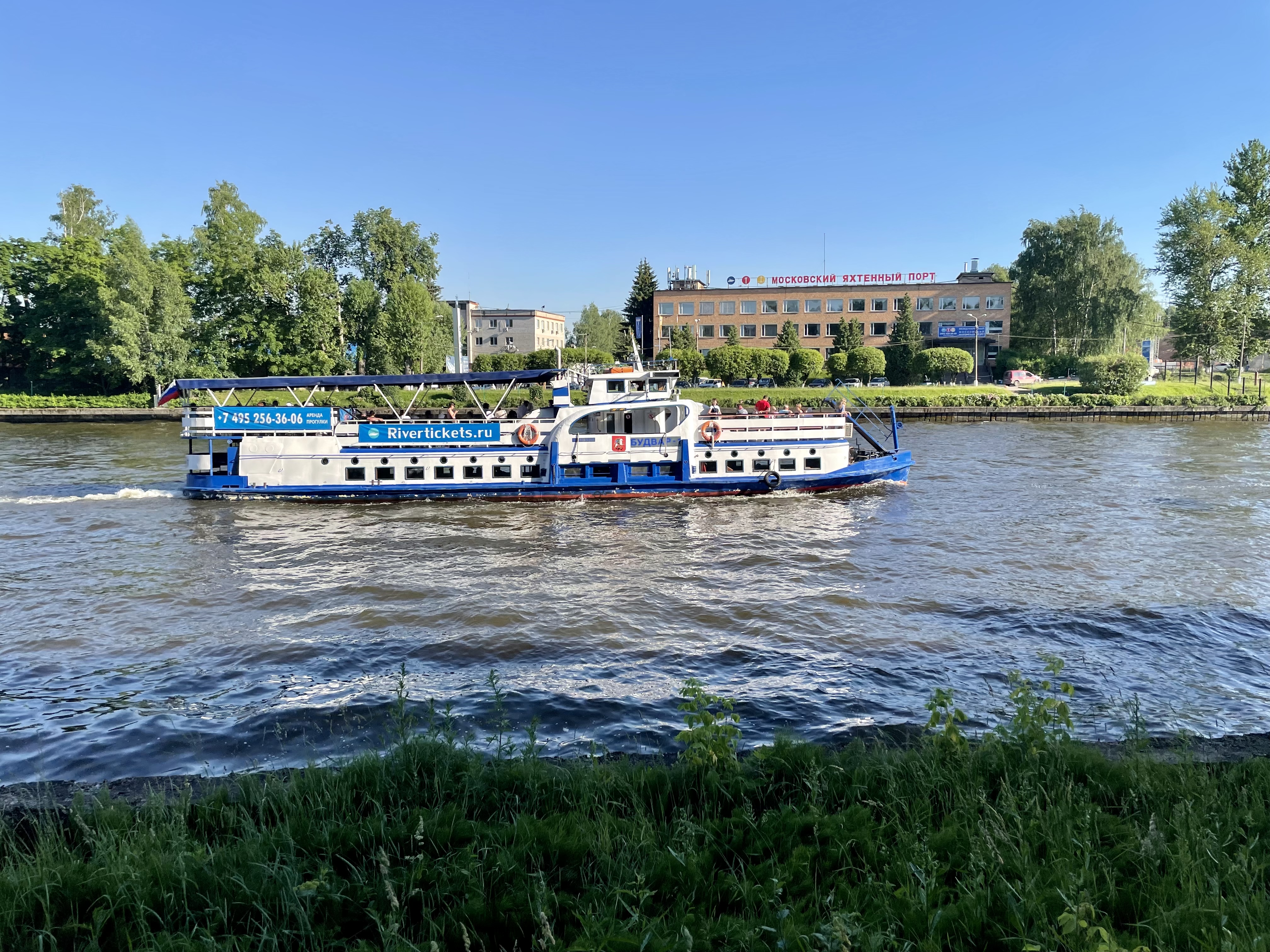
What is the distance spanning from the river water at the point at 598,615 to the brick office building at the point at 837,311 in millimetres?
66391

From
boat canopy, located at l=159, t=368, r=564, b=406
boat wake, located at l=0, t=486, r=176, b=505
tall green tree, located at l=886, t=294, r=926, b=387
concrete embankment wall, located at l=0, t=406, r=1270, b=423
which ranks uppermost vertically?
tall green tree, located at l=886, t=294, r=926, b=387

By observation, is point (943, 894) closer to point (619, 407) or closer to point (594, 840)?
point (594, 840)

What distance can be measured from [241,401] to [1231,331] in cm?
9384

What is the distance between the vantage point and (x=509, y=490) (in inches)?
1156

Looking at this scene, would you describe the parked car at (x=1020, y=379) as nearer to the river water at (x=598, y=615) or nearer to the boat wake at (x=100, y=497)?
the river water at (x=598, y=615)

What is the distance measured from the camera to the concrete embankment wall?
216 ft

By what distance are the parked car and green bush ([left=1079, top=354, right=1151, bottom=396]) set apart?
6.70 metres

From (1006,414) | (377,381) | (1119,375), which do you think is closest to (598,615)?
(377,381)

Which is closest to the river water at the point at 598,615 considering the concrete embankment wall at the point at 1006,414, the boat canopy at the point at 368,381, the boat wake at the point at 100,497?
the boat wake at the point at 100,497

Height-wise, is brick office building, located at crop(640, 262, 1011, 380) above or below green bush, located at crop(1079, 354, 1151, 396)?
above

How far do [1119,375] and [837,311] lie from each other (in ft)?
105

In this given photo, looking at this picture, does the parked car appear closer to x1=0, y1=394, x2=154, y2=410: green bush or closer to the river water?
the river water

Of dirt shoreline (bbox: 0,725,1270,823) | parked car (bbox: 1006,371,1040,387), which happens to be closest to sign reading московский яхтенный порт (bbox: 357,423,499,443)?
dirt shoreline (bbox: 0,725,1270,823)

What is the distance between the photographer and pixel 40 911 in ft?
16.4
